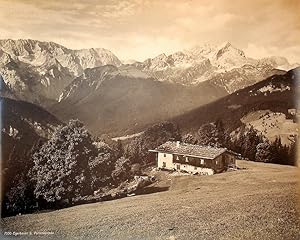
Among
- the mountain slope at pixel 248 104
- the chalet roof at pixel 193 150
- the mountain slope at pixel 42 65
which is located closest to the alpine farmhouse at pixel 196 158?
the chalet roof at pixel 193 150

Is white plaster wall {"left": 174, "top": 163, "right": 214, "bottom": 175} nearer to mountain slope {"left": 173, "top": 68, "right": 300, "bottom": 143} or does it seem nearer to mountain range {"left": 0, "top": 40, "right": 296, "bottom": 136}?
mountain slope {"left": 173, "top": 68, "right": 300, "bottom": 143}

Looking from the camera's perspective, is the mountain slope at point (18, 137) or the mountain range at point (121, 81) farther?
the mountain slope at point (18, 137)

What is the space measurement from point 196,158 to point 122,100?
63cm

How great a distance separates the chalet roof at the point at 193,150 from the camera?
A: 3623 millimetres

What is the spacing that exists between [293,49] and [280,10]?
0.86 ft

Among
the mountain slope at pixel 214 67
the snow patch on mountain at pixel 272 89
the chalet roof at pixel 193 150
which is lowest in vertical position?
the chalet roof at pixel 193 150

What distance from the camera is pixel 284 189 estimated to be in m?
3.54

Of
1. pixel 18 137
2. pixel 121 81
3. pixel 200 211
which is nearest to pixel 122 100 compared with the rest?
pixel 121 81

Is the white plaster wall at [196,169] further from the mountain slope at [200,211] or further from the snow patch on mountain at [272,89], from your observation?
the snow patch on mountain at [272,89]

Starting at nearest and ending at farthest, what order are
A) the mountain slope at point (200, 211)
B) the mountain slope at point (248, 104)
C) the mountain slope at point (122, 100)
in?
the mountain slope at point (200, 211) → the mountain slope at point (248, 104) → the mountain slope at point (122, 100)

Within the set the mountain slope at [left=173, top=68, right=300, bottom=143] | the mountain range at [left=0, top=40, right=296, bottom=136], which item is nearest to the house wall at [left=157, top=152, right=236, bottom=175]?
the mountain slope at [left=173, top=68, right=300, bottom=143]

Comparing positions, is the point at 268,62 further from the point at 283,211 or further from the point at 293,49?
the point at 283,211

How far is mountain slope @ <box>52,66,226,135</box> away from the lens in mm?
3742

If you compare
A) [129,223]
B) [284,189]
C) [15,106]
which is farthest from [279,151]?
[15,106]
